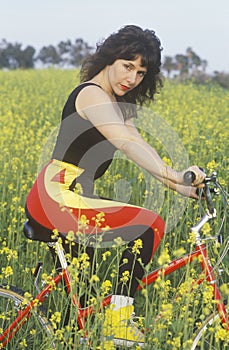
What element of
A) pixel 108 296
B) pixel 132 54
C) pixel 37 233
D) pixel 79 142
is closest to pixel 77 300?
pixel 108 296

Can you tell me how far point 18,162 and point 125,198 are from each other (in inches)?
53.6

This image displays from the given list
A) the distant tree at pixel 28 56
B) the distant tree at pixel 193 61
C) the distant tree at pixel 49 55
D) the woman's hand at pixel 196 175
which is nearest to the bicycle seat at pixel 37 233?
the woman's hand at pixel 196 175

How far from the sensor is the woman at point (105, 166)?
2.69 m

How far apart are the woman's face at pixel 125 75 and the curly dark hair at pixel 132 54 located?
0.02 metres

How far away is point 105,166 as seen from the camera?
3.01 metres

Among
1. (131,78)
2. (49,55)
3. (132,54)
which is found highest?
(49,55)

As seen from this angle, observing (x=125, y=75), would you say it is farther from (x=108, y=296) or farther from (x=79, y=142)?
(x=108, y=296)

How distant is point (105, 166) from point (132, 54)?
0.53m

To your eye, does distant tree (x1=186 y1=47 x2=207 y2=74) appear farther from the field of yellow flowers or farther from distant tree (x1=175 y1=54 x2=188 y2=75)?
the field of yellow flowers

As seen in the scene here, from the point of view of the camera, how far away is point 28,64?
123 feet

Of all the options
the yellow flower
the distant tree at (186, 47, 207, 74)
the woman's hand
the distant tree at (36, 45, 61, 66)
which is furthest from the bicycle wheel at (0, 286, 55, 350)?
the distant tree at (36, 45, 61, 66)

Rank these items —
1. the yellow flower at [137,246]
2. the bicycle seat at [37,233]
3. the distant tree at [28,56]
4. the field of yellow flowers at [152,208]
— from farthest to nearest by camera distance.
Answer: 1. the distant tree at [28,56]
2. the bicycle seat at [37,233]
3. the yellow flower at [137,246]
4. the field of yellow flowers at [152,208]

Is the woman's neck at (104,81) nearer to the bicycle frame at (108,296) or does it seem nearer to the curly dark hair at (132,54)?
the curly dark hair at (132,54)

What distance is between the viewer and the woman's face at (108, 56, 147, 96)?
9.64ft
